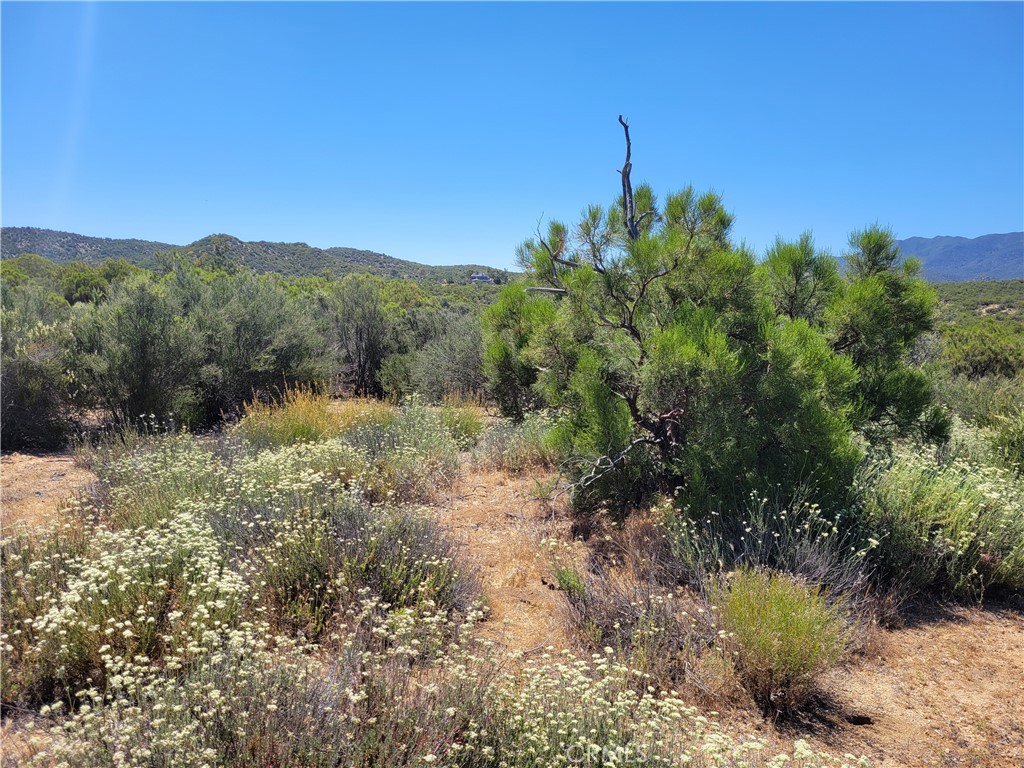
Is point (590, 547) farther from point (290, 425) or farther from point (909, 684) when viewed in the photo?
point (290, 425)

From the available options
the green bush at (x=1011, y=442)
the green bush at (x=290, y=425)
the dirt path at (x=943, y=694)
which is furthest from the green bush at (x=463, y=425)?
the green bush at (x=1011, y=442)

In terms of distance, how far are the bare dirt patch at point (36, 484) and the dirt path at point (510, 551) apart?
11.5 ft

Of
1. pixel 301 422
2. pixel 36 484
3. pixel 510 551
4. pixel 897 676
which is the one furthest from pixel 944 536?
pixel 36 484

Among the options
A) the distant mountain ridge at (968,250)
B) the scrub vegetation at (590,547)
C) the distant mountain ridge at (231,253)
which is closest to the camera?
the scrub vegetation at (590,547)

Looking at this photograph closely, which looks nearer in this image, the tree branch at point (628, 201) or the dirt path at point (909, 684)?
the dirt path at point (909, 684)

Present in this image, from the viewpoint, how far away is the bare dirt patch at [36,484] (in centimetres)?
523

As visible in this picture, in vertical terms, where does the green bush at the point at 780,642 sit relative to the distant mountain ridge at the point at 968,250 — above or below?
below

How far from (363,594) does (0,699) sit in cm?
163

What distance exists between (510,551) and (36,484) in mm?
5441

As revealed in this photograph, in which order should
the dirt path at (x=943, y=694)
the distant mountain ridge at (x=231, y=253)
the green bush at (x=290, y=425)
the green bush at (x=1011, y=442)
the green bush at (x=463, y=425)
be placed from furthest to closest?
1. the distant mountain ridge at (x=231, y=253)
2. the green bush at (x=463, y=425)
3. the green bush at (x=290, y=425)
4. the green bush at (x=1011, y=442)
5. the dirt path at (x=943, y=694)

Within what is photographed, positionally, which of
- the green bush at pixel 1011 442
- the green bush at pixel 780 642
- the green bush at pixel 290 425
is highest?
the green bush at pixel 1011 442

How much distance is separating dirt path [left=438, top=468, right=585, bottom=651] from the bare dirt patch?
3492mm

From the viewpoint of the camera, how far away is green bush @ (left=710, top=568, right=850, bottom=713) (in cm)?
289

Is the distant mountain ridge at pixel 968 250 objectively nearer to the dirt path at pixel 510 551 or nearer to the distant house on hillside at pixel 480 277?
the distant house on hillside at pixel 480 277
